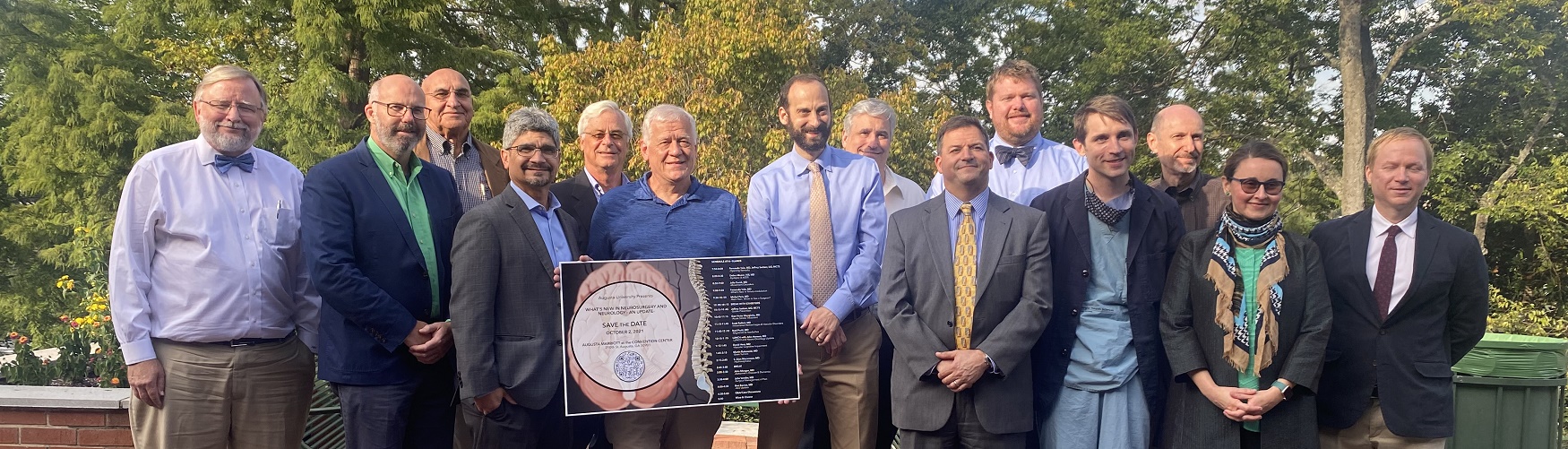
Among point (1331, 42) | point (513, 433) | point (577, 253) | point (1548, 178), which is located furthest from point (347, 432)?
point (1331, 42)

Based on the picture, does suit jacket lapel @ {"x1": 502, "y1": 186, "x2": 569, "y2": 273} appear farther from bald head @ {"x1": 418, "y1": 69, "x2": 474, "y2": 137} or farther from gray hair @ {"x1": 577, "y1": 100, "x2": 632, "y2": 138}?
bald head @ {"x1": 418, "y1": 69, "x2": 474, "y2": 137}

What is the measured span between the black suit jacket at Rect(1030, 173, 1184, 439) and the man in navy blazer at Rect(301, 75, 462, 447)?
2373 mm

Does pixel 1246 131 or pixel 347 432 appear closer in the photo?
pixel 347 432

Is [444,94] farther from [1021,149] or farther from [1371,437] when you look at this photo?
[1371,437]

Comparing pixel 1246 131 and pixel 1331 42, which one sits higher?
pixel 1331 42

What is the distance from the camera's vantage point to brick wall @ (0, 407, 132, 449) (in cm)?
548

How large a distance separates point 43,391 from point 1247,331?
19.5 ft

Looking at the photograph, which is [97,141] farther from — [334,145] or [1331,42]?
[1331,42]

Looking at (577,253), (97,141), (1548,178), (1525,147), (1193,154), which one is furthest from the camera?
(97,141)

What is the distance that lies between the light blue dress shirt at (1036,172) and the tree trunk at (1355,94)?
18532 millimetres

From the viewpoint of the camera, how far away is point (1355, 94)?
72.9 ft

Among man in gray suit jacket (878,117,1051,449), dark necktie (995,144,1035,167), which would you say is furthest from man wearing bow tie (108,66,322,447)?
dark necktie (995,144,1035,167)

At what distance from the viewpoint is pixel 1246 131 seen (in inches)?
931

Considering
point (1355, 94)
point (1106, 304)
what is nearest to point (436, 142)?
point (1106, 304)
